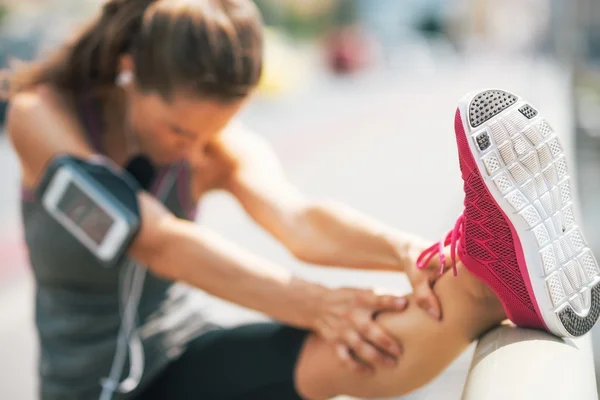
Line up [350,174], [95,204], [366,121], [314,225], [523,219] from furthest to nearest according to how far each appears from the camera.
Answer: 1. [366,121]
2. [350,174]
3. [314,225]
4. [95,204]
5. [523,219]

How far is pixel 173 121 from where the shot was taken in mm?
1515

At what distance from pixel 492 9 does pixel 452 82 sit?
1322 cm

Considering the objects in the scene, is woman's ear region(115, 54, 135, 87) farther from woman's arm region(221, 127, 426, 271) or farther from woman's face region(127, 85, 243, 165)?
woman's arm region(221, 127, 426, 271)

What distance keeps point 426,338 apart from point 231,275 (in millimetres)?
362

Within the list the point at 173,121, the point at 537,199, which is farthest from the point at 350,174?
the point at 537,199

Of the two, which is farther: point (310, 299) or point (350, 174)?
point (350, 174)

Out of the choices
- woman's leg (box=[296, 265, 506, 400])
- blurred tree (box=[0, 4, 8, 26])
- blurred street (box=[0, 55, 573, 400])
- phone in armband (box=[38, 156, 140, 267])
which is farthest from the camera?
blurred tree (box=[0, 4, 8, 26])

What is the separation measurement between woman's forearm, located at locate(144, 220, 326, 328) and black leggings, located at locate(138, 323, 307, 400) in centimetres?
18

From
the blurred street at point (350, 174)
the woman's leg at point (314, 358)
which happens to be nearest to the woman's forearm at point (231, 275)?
the woman's leg at point (314, 358)

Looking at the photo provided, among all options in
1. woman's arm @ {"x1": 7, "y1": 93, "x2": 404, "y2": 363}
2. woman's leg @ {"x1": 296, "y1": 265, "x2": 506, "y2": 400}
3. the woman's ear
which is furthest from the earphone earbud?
woman's leg @ {"x1": 296, "y1": 265, "x2": 506, "y2": 400}

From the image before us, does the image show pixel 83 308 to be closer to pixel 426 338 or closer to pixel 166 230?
pixel 166 230

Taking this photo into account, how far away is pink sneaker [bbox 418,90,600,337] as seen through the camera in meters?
1.04

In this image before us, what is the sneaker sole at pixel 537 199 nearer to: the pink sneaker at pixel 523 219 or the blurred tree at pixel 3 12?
the pink sneaker at pixel 523 219

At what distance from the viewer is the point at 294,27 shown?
20.6 m
